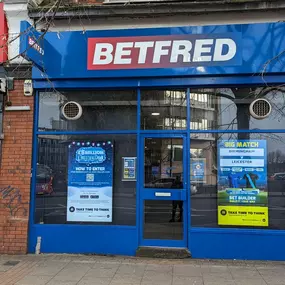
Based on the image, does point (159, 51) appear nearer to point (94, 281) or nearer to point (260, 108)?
point (260, 108)

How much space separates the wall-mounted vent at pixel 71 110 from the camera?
730 cm

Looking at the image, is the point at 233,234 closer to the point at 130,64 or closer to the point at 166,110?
the point at 166,110

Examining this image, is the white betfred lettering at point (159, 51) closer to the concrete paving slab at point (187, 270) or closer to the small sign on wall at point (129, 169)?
the small sign on wall at point (129, 169)

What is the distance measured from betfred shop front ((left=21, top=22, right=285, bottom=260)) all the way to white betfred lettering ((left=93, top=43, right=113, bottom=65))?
0.7 inches

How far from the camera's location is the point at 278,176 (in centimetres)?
682

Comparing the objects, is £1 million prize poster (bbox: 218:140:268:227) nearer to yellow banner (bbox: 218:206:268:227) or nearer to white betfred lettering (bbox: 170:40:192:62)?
yellow banner (bbox: 218:206:268:227)

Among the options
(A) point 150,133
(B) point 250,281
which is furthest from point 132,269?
(A) point 150,133

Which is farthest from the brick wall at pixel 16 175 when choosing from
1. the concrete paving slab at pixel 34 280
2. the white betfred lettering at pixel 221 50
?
the white betfred lettering at pixel 221 50

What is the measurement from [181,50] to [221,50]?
28.6 inches

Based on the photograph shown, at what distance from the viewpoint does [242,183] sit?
6883mm

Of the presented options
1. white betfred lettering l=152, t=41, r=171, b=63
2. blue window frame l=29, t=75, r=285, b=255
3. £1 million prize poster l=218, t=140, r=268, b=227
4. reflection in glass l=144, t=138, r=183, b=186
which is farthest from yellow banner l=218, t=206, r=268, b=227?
white betfred lettering l=152, t=41, r=171, b=63

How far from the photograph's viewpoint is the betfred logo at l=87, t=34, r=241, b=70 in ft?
22.0

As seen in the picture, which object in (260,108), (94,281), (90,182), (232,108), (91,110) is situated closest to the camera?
(94,281)

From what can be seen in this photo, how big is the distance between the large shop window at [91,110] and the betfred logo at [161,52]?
639mm
